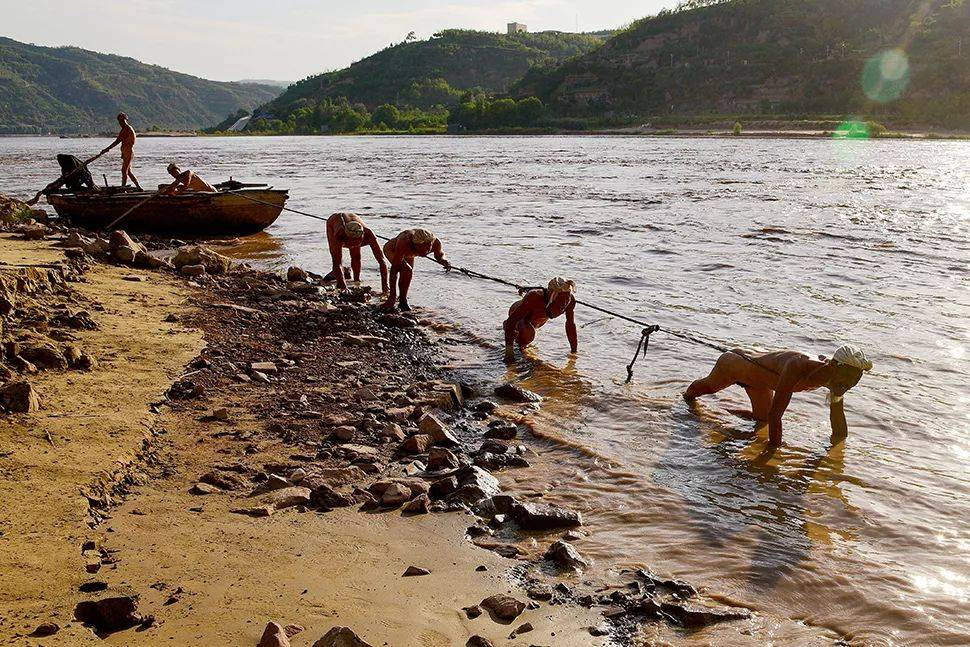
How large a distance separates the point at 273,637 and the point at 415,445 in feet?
8.18

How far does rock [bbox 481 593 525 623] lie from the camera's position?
3.94 meters

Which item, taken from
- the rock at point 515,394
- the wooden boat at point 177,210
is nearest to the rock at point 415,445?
the rock at point 515,394

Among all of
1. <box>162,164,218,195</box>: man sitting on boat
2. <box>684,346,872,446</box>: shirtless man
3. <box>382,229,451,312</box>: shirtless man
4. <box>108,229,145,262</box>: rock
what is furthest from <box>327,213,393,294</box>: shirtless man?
<box>162,164,218,195</box>: man sitting on boat

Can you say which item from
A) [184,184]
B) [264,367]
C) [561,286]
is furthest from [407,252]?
[184,184]

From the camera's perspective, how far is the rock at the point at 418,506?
5.00m

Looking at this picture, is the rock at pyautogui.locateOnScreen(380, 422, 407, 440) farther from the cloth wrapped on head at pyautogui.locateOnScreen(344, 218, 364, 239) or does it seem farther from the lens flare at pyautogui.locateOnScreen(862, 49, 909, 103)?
the lens flare at pyautogui.locateOnScreen(862, 49, 909, 103)

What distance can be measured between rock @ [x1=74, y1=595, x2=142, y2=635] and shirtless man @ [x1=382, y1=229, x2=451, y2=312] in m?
6.80

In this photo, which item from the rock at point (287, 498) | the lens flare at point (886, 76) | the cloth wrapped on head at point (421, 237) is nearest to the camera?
the rock at point (287, 498)

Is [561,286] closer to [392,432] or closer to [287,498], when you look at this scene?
[392,432]

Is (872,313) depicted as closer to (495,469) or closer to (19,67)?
(495,469)

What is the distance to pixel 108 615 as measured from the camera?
3.56m

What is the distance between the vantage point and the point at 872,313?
36.4ft

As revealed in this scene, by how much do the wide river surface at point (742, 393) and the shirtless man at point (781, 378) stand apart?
0.23 meters

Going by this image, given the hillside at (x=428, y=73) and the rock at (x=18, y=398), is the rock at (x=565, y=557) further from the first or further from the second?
the hillside at (x=428, y=73)
